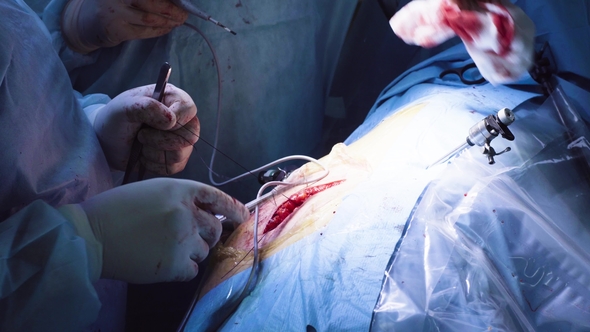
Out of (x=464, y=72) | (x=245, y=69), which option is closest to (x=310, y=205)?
(x=464, y=72)

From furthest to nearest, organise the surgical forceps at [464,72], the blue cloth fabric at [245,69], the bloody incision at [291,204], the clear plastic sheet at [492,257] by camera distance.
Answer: the blue cloth fabric at [245,69] → the surgical forceps at [464,72] → the bloody incision at [291,204] → the clear plastic sheet at [492,257]

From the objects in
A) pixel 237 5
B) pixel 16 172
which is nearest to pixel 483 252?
pixel 16 172

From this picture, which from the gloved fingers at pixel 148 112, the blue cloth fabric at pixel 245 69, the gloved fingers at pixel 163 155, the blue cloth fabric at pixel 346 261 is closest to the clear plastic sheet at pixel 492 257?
the blue cloth fabric at pixel 346 261

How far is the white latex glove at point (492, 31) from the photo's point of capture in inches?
36.0

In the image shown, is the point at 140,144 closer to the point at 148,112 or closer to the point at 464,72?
the point at 148,112

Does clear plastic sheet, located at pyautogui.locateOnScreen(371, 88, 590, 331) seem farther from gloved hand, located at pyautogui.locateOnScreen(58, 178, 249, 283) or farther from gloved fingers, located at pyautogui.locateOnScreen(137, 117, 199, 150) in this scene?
gloved fingers, located at pyautogui.locateOnScreen(137, 117, 199, 150)

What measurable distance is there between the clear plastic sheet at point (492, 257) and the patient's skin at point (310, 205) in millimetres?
272

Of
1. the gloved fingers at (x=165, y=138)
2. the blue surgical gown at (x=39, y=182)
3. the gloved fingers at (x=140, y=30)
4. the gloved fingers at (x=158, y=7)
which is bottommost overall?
the gloved fingers at (x=165, y=138)

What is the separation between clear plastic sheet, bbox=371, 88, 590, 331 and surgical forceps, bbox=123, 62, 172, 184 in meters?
0.94

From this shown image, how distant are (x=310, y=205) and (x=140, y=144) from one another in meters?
0.71

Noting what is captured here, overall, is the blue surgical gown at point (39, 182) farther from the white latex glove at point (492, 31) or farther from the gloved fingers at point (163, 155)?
the white latex glove at point (492, 31)

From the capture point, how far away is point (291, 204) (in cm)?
137

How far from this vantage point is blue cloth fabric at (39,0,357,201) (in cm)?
187

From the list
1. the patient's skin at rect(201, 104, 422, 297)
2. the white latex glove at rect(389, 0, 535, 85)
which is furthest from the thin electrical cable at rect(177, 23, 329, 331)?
the white latex glove at rect(389, 0, 535, 85)
